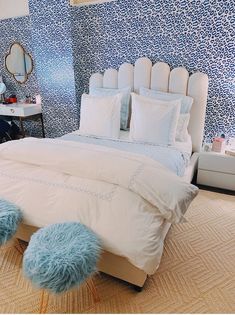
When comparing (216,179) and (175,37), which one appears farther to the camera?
(175,37)

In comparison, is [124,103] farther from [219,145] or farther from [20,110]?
[20,110]

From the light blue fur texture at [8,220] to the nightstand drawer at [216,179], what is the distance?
193cm

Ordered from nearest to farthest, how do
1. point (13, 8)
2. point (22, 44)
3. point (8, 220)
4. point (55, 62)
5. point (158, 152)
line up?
point (8, 220)
point (158, 152)
point (55, 62)
point (13, 8)
point (22, 44)

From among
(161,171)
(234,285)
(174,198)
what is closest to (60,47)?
(161,171)

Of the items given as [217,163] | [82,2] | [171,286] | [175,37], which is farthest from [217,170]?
[82,2]

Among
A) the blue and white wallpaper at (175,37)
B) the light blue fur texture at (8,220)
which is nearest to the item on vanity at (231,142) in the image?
the blue and white wallpaper at (175,37)

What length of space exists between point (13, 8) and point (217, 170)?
3.82 m

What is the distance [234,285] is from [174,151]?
1.17 meters

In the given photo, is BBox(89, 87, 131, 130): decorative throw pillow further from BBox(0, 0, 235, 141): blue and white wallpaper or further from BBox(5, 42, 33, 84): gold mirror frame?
BBox(5, 42, 33, 84): gold mirror frame

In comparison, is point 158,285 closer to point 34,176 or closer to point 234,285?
point 234,285

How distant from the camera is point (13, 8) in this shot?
3.83 meters

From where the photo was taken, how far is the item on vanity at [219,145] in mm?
2648

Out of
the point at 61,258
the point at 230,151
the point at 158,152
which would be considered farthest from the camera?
the point at 230,151

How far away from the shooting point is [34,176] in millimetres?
1746
